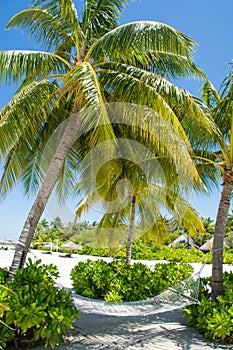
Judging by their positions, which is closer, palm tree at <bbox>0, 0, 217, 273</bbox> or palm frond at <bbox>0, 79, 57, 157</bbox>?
palm tree at <bbox>0, 0, 217, 273</bbox>

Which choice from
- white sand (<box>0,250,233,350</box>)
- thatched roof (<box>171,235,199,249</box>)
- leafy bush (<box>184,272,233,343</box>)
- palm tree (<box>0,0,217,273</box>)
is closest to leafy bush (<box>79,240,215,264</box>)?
thatched roof (<box>171,235,199,249</box>)

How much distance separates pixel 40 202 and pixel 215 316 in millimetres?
2369

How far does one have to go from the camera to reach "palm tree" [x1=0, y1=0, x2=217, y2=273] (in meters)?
3.91

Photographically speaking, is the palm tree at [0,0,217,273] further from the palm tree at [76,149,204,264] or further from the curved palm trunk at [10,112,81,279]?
the palm tree at [76,149,204,264]

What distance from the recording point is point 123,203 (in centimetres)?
805

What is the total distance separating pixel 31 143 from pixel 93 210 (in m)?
3.63

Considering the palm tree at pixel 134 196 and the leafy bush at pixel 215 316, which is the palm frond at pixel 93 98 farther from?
the leafy bush at pixel 215 316

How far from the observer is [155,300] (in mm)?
4406

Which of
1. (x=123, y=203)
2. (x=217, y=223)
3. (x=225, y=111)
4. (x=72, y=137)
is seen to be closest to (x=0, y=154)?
(x=72, y=137)

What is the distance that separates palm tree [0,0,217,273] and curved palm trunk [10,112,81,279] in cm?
1

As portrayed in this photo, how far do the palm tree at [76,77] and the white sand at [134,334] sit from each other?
113 centimetres

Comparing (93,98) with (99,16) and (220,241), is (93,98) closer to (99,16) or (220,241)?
(99,16)

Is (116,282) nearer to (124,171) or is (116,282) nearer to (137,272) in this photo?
(137,272)

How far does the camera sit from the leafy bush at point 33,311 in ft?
9.58
